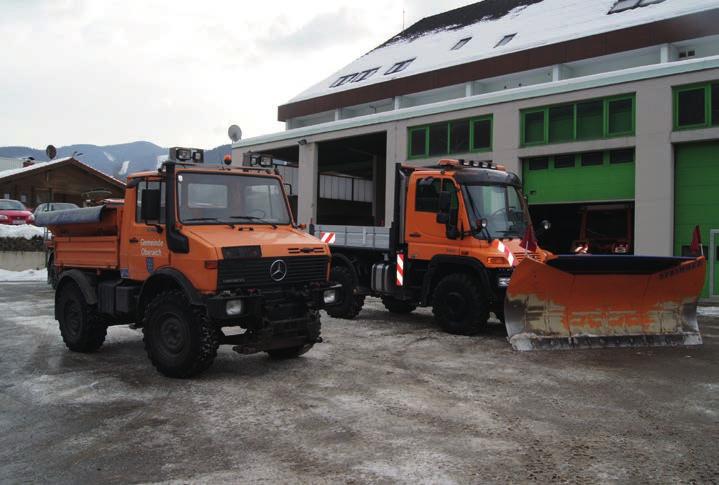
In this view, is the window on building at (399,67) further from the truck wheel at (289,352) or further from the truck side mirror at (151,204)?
the truck side mirror at (151,204)

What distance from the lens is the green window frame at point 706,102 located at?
15.1 m

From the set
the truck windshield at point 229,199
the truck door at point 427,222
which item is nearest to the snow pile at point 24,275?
the truck door at point 427,222

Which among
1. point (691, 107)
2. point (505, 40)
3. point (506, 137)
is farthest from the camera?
point (505, 40)

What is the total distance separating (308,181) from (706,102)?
14698 mm

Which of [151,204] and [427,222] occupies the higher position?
[151,204]

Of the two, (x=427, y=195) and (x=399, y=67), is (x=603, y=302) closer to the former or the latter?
(x=427, y=195)

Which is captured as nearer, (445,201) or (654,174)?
(445,201)

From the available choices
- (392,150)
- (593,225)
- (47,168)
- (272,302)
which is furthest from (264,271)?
(47,168)

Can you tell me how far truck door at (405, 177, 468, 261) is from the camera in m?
10.3

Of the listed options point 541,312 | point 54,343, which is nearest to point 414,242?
point 541,312

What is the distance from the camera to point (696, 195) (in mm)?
15828

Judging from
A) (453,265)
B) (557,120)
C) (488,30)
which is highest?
(488,30)

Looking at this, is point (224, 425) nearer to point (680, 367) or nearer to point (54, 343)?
point (54, 343)

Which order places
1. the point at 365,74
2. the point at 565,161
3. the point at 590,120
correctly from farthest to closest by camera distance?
the point at 365,74, the point at 565,161, the point at 590,120
